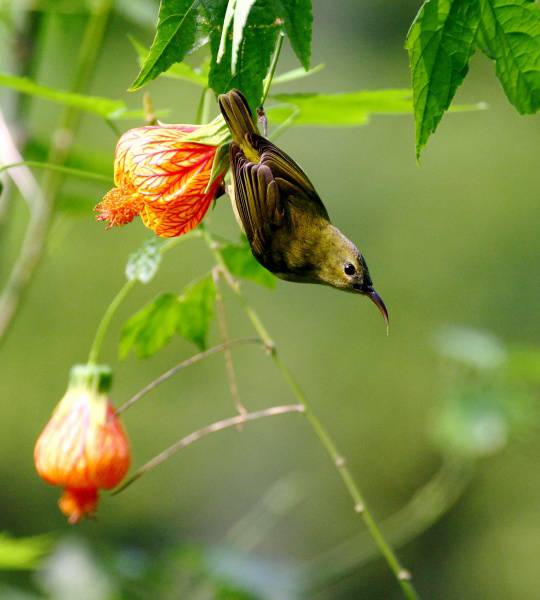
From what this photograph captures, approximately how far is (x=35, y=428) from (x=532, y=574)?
2.16 m

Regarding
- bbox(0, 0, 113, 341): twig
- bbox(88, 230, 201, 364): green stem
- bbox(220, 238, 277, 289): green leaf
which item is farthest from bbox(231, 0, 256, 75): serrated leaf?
bbox(0, 0, 113, 341): twig

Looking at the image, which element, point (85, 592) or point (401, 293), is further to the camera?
point (401, 293)

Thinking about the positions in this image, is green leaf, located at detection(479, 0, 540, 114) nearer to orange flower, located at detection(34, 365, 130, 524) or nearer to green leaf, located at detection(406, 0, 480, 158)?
green leaf, located at detection(406, 0, 480, 158)

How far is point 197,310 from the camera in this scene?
0.93m

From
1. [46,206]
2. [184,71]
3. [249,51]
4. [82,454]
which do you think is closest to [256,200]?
[249,51]

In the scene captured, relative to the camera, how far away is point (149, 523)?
11.7 ft

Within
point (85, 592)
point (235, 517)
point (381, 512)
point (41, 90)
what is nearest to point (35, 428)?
point (235, 517)

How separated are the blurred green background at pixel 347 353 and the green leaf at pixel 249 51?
112 inches

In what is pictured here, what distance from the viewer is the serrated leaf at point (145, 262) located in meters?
0.78

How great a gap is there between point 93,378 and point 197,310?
149 millimetres

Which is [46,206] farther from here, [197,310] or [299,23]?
[299,23]

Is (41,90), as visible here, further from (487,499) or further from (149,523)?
(487,499)

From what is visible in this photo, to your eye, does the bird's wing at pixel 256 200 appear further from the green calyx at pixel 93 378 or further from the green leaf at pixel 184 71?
the green calyx at pixel 93 378

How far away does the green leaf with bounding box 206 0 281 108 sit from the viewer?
52 cm
